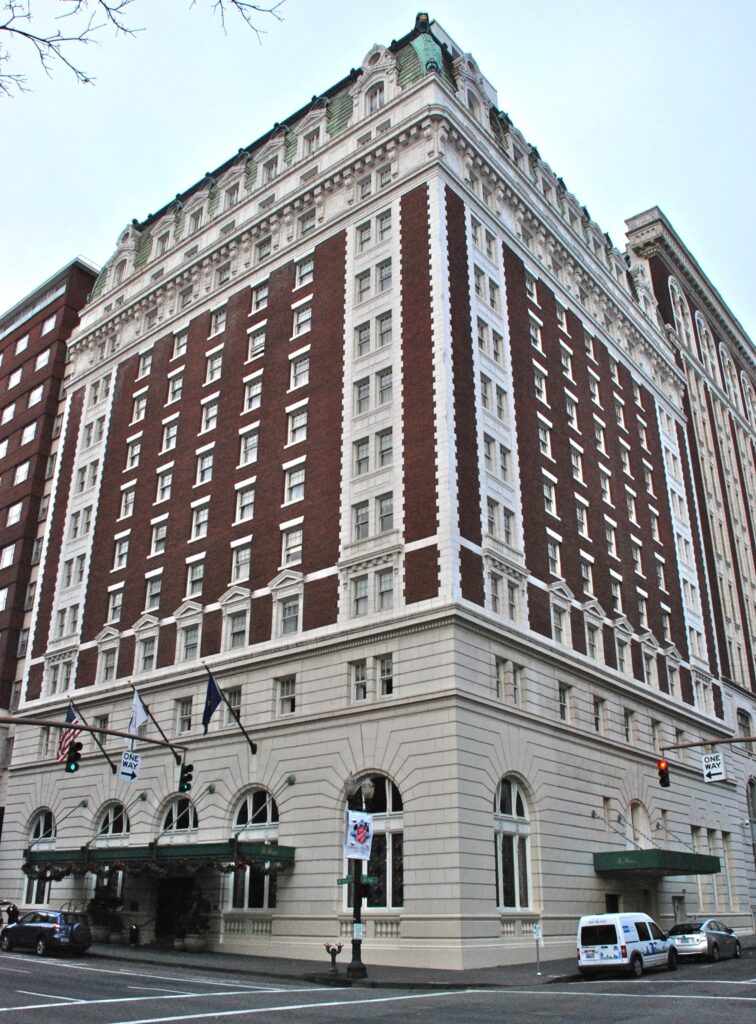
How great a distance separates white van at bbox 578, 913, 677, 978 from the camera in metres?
29.6

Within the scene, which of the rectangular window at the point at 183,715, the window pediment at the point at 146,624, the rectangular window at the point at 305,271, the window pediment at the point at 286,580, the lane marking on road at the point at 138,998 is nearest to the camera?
the lane marking on road at the point at 138,998

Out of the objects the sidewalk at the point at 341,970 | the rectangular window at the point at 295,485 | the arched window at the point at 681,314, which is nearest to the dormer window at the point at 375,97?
the rectangular window at the point at 295,485

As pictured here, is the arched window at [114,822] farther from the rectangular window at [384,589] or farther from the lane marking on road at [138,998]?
the lane marking on road at [138,998]

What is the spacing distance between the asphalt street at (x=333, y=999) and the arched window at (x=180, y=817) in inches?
501

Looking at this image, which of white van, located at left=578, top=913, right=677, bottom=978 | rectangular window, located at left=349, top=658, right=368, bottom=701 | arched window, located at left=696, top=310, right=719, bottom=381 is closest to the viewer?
white van, located at left=578, top=913, right=677, bottom=978

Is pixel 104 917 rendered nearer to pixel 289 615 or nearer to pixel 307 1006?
pixel 289 615

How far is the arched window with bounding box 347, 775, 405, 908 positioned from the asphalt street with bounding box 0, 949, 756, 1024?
666 centimetres

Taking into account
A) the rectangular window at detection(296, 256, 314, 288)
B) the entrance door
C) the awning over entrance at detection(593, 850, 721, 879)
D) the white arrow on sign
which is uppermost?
the rectangular window at detection(296, 256, 314, 288)

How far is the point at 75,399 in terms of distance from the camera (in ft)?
223

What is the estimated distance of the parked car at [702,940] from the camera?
3509 centimetres

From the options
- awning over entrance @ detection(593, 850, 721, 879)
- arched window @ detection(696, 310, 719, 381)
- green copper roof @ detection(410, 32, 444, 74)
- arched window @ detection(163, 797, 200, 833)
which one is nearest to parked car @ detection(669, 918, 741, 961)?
awning over entrance @ detection(593, 850, 721, 879)

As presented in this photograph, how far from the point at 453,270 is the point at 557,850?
28161 mm

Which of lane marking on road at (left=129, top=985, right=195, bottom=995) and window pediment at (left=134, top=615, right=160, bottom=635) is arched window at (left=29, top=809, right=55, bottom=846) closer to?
window pediment at (left=134, top=615, right=160, bottom=635)

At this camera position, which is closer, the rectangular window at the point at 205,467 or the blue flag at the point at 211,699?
the blue flag at the point at 211,699
